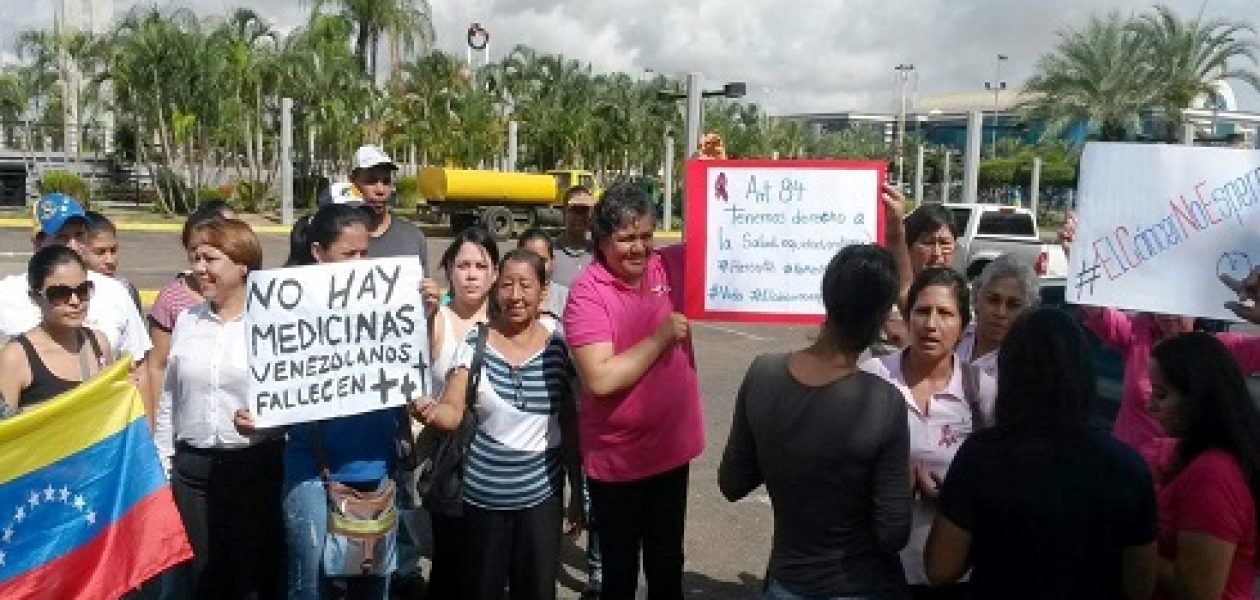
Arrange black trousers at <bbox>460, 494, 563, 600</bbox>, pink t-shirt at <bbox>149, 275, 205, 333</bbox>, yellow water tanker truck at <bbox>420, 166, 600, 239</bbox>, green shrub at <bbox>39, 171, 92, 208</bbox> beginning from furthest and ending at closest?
green shrub at <bbox>39, 171, 92, 208</bbox>
yellow water tanker truck at <bbox>420, 166, 600, 239</bbox>
pink t-shirt at <bbox>149, 275, 205, 333</bbox>
black trousers at <bbox>460, 494, 563, 600</bbox>

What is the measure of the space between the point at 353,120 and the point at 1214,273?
35.8 metres

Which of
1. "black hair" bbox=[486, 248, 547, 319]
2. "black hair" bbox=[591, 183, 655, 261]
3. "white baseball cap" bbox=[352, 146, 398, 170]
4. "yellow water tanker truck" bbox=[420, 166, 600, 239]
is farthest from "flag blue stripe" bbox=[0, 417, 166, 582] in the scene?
"yellow water tanker truck" bbox=[420, 166, 600, 239]

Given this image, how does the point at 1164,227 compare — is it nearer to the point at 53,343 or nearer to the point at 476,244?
the point at 476,244

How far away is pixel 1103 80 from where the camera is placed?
1373 inches

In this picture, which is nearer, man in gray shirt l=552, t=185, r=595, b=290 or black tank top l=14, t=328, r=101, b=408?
black tank top l=14, t=328, r=101, b=408

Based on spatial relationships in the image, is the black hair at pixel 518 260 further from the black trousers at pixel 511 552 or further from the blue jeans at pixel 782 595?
the blue jeans at pixel 782 595

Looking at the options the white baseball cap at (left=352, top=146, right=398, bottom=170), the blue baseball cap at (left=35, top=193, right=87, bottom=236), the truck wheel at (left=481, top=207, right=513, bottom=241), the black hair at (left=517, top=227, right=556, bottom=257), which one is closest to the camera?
the blue baseball cap at (left=35, top=193, right=87, bottom=236)

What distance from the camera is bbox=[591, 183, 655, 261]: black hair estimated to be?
3.75m

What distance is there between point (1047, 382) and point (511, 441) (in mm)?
1874

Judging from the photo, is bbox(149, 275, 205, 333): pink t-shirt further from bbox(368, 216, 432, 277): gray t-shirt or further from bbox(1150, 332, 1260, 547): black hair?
bbox(1150, 332, 1260, 547): black hair

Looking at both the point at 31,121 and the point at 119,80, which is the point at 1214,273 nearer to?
the point at 119,80

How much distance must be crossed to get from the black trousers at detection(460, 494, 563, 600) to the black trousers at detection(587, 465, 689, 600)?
187 millimetres

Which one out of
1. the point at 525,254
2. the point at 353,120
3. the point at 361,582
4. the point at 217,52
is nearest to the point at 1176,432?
the point at 525,254

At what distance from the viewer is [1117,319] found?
13.4 ft
